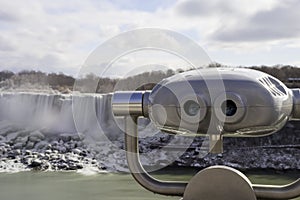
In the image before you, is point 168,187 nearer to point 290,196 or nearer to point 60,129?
point 290,196

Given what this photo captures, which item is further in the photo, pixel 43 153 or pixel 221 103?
pixel 43 153

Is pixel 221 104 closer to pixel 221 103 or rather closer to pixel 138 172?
pixel 221 103

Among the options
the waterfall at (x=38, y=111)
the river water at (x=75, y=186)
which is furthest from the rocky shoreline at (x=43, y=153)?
the waterfall at (x=38, y=111)

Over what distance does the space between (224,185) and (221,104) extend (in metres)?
0.19

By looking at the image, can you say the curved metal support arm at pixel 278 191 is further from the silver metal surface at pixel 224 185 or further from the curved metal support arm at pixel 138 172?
the curved metal support arm at pixel 138 172

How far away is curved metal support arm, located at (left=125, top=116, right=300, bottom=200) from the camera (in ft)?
3.43

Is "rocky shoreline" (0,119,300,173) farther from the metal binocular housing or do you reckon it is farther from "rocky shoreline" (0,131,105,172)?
the metal binocular housing

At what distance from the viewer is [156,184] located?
1134 millimetres

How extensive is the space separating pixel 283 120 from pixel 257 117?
96 mm

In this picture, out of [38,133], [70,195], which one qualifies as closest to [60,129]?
[38,133]

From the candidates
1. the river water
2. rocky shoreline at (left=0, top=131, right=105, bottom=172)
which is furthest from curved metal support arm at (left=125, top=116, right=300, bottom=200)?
rocky shoreline at (left=0, top=131, right=105, bottom=172)

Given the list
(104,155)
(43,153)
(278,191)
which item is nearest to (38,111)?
(43,153)

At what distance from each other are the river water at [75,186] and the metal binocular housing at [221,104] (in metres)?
4.19

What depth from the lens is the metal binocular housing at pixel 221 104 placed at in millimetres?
928
